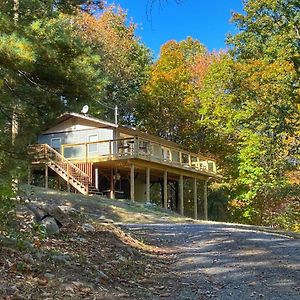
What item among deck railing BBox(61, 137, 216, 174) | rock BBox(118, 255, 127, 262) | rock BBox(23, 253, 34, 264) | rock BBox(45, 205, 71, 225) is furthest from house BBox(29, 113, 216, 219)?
rock BBox(23, 253, 34, 264)

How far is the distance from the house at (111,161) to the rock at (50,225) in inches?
513

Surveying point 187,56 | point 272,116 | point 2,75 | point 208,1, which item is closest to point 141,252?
point 2,75

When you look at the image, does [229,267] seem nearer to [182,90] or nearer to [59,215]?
[59,215]

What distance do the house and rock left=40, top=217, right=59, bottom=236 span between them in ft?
42.7

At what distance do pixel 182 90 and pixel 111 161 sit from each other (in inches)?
519

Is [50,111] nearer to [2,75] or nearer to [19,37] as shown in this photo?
[2,75]

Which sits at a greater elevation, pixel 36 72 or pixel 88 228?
pixel 36 72

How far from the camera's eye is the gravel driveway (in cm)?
567

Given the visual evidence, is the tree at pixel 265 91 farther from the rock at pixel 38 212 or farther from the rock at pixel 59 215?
the rock at pixel 38 212

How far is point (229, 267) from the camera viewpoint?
6984mm

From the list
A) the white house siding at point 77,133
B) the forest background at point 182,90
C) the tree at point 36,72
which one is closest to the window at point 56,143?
the white house siding at point 77,133

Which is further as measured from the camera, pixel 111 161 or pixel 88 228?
pixel 111 161

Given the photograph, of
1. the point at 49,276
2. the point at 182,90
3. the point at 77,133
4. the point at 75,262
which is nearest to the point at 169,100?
the point at 182,90

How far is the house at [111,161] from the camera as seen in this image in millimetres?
22188
